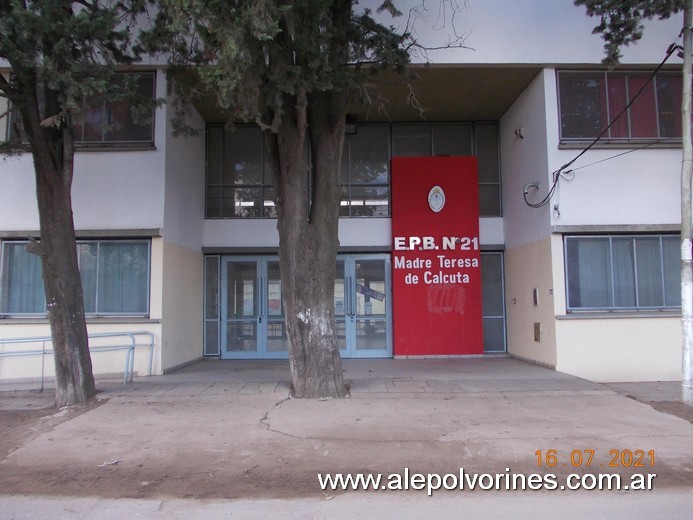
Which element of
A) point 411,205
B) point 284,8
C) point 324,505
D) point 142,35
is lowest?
point 324,505

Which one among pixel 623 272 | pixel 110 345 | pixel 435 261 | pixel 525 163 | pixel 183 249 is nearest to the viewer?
pixel 110 345

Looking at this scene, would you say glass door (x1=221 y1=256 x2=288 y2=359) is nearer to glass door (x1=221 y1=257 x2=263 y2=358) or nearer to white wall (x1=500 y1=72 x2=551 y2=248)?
glass door (x1=221 y1=257 x2=263 y2=358)

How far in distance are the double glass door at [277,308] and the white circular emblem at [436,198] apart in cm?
175

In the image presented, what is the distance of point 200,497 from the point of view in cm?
455

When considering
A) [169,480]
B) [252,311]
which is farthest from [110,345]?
[169,480]

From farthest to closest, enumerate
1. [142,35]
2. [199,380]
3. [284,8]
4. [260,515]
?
[199,380]
[142,35]
[284,8]
[260,515]

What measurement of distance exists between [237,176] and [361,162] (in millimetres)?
3298

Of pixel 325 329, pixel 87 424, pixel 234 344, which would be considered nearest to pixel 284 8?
pixel 325 329

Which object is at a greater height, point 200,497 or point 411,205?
point 411,205

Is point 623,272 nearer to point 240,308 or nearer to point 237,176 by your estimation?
point 240,308

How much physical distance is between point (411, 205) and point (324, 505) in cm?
928

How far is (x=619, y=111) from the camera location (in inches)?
422

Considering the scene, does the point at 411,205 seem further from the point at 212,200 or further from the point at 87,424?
the point at 87,424

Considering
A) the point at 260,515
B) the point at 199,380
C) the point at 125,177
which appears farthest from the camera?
the point at 125,177
